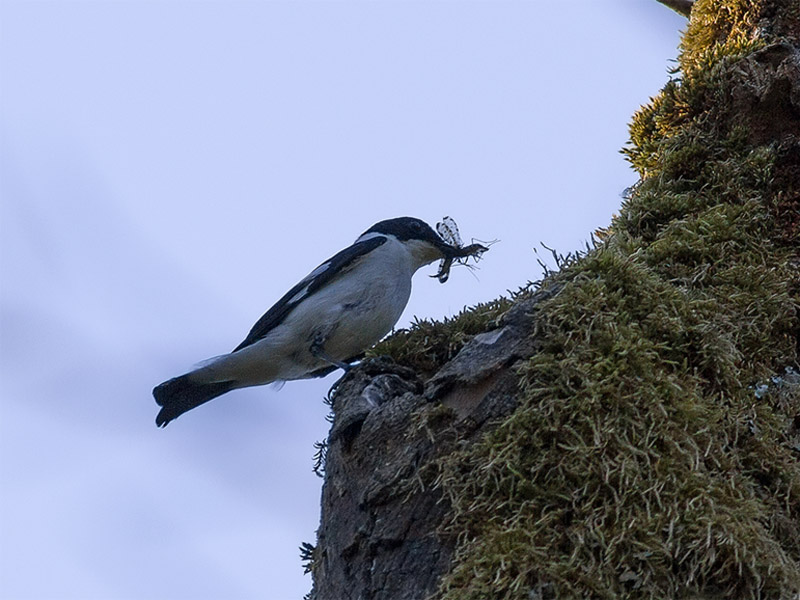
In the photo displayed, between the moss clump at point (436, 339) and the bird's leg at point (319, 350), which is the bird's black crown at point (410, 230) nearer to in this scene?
the bird's leg at point (319, 350)

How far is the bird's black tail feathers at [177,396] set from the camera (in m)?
4.67

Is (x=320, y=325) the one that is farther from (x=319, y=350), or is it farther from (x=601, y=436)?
(x=601, y=436)

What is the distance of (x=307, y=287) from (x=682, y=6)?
7.34 ft

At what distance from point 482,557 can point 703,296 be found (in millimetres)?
1137

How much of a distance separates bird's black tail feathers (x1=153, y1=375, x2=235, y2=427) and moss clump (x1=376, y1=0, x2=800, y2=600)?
1.83 metres

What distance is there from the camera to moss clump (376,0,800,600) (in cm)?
213

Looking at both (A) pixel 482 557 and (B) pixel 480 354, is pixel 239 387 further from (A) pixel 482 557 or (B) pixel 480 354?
(A) pixel 482 557

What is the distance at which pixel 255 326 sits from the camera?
5.03 meters

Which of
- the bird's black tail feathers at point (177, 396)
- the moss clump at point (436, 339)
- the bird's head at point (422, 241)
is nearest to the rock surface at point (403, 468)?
the moss clump at point (436, 339)

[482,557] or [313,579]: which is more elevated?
[313,579]

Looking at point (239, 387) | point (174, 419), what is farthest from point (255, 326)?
point (174, 419)

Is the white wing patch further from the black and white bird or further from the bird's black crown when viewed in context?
the bird's black crown

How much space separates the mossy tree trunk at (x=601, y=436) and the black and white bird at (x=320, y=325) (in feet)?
4.64

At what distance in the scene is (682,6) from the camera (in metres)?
4.54
